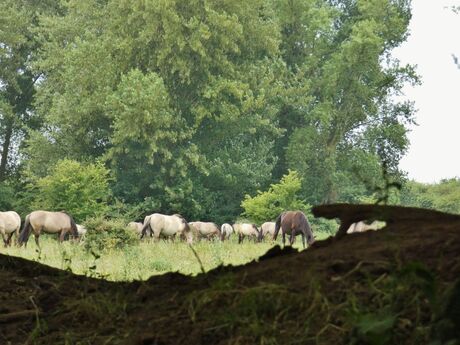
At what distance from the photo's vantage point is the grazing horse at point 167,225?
37406 mm

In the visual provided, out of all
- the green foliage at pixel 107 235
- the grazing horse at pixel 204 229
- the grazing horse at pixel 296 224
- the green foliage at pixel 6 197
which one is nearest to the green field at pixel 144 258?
the green foliage at pixel 107 235

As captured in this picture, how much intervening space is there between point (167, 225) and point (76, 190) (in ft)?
22.7

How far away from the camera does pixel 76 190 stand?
42.8m

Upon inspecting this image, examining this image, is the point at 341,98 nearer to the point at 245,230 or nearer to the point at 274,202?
the point at 274,202

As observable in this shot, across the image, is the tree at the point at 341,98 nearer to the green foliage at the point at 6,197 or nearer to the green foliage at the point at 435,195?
the green foliage at the point at 435,195

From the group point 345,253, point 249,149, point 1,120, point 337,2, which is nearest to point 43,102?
point 1,120

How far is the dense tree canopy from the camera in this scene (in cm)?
4766

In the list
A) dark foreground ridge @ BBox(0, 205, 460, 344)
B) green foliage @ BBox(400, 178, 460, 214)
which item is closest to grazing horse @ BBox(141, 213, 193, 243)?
green foliage @ BBox(400, 178, 460, 214)

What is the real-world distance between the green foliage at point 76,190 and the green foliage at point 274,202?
25.8 ft

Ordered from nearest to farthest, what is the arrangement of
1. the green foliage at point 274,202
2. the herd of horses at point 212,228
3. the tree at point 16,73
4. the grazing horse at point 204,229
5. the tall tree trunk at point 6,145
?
the herd of horses at point 212,228, the grazing horse at point 204,229, the green foliage at point 274,202, the tree at point 16,73, the tall tree trunk at point 6,145

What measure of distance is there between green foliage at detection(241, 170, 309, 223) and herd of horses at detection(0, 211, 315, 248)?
8.50 ft

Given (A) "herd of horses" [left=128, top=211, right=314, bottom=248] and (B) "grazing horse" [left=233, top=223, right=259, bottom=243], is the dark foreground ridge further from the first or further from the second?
(B) "grazing horse" [left=233, top=223, right=259, bottom=243]

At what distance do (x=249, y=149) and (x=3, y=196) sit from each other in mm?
13086

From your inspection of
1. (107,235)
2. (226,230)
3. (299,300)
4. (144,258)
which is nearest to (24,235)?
(107,235)
